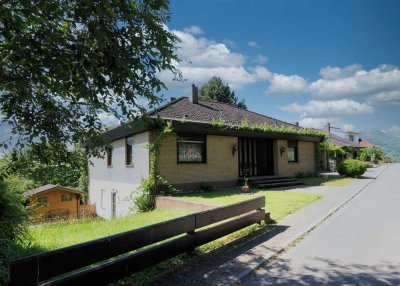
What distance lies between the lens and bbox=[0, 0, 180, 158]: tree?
4070mm

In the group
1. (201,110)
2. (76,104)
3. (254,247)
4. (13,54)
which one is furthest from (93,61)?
(201,110)

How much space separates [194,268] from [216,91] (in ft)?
157

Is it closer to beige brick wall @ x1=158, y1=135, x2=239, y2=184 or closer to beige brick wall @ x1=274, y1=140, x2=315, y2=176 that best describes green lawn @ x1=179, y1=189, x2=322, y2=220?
beige brick wall @ x1=158, y1=135, x2=239, y2=184

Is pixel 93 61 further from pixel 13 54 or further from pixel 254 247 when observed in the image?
pixel 254 247

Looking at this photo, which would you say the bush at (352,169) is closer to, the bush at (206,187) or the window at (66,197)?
the bush at (206,187)

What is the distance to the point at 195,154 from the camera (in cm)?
1692

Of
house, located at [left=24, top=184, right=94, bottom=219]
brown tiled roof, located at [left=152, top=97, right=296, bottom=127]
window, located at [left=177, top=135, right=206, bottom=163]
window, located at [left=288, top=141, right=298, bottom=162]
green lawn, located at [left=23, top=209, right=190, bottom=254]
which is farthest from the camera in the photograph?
house, located at [left=24, top=184, right=94, bottom=219]

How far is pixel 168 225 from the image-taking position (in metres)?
5.63

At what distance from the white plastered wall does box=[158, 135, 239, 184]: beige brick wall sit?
91cm

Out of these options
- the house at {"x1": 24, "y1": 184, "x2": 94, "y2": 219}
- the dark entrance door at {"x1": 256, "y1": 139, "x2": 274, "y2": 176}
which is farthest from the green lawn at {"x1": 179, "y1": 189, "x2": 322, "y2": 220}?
the house at {"x1": 24, "y1": 184, "x2": 94, "y2": 219}

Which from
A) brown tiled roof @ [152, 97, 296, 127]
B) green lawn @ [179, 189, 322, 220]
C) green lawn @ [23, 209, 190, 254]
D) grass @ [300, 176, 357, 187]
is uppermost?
brown tiled roof @ [152, 97, 296, 127]

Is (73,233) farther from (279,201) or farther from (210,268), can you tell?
(279,201)

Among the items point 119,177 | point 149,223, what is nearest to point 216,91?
point 119,177

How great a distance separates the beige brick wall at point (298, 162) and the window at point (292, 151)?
0.31 meters
